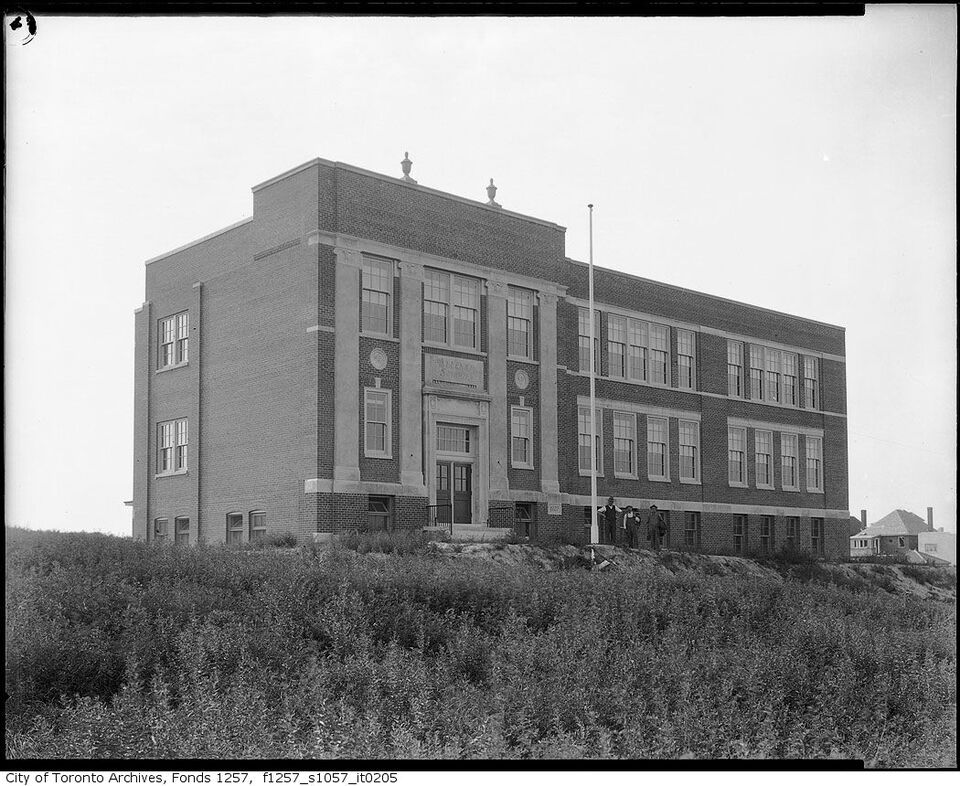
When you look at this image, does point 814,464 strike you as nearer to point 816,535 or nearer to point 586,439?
point 816,535

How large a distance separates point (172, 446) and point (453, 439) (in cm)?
822

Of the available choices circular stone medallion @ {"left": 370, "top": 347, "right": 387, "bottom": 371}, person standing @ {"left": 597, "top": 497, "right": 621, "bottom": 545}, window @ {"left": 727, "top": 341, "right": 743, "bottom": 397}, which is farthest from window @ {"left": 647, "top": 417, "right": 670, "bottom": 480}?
circular stone medallion @ {"left": 370, "top": 347, "right": 387, "bottom": 371}

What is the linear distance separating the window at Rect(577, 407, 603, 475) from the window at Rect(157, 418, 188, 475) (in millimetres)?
11699

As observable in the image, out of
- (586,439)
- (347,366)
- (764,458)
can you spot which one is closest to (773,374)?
(764,458)

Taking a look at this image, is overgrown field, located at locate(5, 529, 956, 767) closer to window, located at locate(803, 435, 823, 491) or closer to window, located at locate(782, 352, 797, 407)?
window, located at locate(782, 352, 797, 407)

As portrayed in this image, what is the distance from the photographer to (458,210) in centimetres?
3369

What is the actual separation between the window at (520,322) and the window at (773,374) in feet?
42.3

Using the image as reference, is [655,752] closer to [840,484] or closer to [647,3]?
[647,3]

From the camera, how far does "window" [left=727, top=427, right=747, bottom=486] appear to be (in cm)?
4288

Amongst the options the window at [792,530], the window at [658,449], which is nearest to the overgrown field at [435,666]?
the window at [658,449]

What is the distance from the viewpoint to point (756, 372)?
146 ft

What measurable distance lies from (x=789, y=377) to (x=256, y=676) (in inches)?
1367

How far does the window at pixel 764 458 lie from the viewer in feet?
145

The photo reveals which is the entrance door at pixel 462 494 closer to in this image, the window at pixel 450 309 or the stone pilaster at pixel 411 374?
the stone pilaster at pixel 411 374
